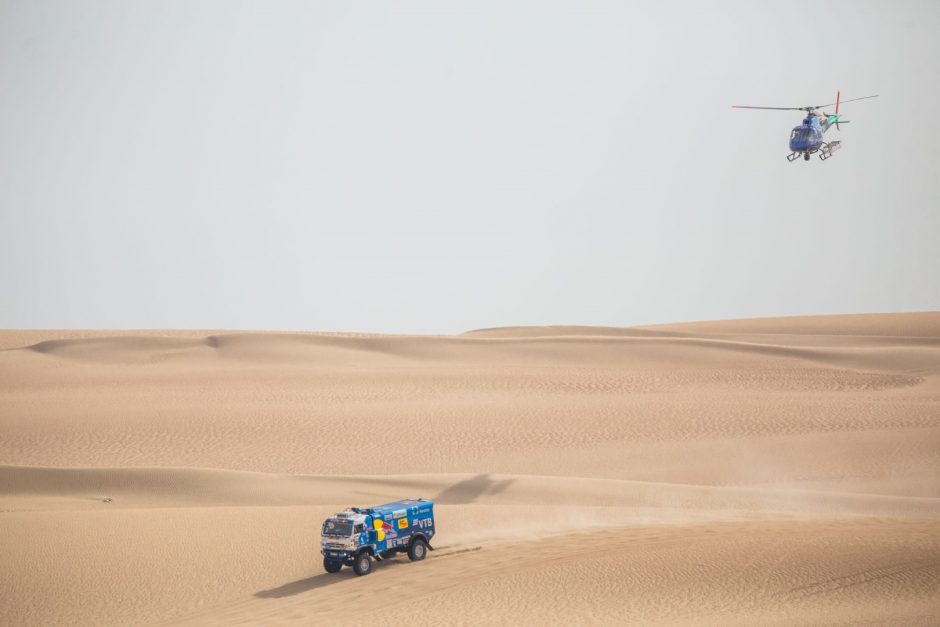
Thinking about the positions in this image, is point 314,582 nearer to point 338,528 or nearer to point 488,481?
point 338,528

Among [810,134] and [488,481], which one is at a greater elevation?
[810,134]

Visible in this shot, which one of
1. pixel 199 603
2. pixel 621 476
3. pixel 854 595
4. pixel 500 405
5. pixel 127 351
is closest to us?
pixel 854 595

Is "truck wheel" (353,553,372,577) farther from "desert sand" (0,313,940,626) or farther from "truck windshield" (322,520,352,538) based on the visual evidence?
"truck windshield" (322,520,352,538)

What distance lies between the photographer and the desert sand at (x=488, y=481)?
16594 millimetres

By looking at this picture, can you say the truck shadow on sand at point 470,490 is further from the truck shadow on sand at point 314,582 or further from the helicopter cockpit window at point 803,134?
the helicopter cockpit window at point 803,134

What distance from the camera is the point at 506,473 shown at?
91.0 feet

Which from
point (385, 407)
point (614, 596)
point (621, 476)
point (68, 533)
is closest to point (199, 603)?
point (68, 533)

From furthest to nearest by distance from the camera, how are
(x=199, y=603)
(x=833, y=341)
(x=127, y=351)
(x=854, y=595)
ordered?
(x=833, y=341) → (x=127, y=351) → (x=199, y=603) → (x=854, y=595)

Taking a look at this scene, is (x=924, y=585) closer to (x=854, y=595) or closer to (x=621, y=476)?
(x=854, y=595)

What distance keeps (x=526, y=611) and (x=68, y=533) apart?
9.81 m

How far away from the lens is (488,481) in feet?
85.3

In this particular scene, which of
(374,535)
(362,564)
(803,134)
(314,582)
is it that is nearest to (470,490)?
(374,535)

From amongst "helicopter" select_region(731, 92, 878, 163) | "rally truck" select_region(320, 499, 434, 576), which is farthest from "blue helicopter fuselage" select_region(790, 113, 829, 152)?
"rally truck" select_region(320, 499, 434, 576)

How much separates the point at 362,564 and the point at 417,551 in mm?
1279
